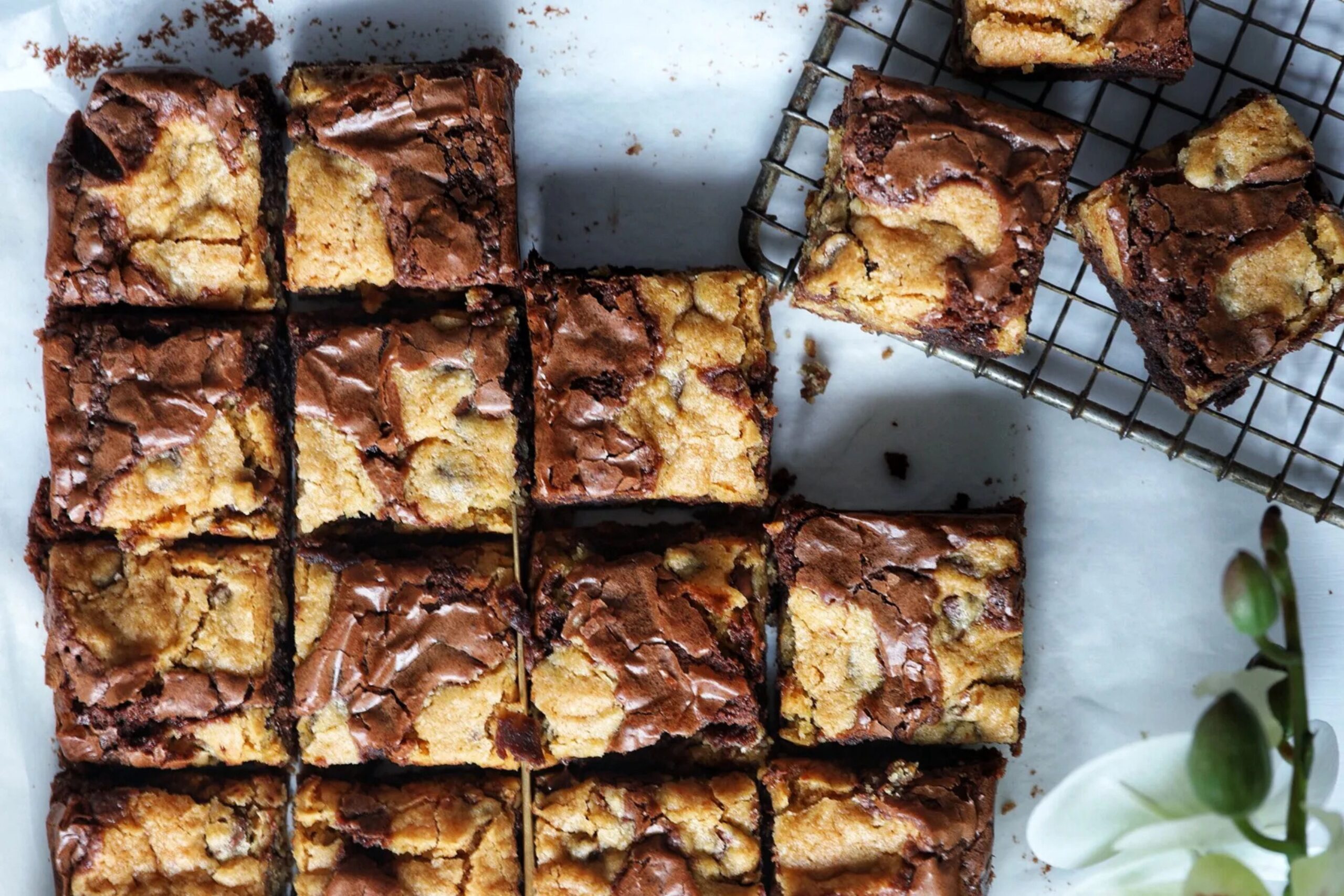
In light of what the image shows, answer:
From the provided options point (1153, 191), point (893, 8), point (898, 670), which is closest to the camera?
point (1153, 191)

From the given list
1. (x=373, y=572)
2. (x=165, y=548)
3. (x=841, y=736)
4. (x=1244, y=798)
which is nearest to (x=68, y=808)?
(x=165, y=548)

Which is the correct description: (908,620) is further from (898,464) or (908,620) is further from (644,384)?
(644,384)

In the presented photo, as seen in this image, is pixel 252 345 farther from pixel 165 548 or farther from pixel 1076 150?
pixel 1076 150

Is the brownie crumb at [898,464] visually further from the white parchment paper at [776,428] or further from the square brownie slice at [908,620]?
the square brownie slice at [908,620]

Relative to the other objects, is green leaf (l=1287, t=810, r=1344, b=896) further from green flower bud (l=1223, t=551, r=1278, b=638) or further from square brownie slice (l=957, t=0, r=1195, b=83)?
square brownie slice (l=957, t=0, r=1195, b=83)

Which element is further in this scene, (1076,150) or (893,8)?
(893,8)

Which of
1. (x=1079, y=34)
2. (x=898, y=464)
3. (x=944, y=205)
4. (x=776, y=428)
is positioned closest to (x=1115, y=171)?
(x=1079, y=34)
